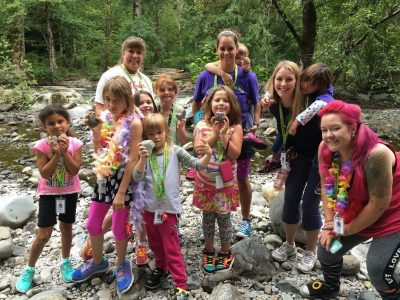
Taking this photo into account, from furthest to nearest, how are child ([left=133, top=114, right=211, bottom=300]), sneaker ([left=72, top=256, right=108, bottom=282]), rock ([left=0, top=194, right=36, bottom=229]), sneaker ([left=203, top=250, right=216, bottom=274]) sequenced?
rock ([left=0, top=194, right=36, bottom=229]), sneaker ([left=203, top=250, right=216, bottom=274]), sneaker ([left=72, top=256, right=108, bottom=282]), child ([left=133, top=114, right=211, bottom=300])

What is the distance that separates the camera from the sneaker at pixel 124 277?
10.3 feet

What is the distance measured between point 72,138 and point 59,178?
1.29 feet

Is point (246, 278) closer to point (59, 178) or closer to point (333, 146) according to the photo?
point (333, 146)

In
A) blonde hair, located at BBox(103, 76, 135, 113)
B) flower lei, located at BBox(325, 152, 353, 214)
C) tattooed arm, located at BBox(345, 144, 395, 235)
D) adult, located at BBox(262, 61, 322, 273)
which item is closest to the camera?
tattooed arm, located at BBox(345, 144, 395, 235)

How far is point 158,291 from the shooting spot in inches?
129

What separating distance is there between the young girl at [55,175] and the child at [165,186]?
71 centimetres

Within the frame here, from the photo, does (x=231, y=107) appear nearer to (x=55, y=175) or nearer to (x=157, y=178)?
(x=157, y=178)

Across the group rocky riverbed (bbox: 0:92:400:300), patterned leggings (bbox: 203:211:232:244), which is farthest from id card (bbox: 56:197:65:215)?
patterned leggings (bbox: 203:211:232:244)

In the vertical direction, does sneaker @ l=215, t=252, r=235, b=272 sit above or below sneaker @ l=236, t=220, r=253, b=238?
below

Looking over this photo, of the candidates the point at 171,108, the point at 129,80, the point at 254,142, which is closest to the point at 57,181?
the point at 129,80

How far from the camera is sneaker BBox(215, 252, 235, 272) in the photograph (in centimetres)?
349

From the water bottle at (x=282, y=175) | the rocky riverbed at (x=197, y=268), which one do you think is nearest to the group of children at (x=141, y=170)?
the rocky riverbed at (x=197, y=268)

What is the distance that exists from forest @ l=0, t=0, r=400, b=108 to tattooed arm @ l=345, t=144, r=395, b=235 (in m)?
7.76

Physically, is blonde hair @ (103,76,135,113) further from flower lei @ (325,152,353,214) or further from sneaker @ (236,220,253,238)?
sneaker @ (236,220,253,238)
